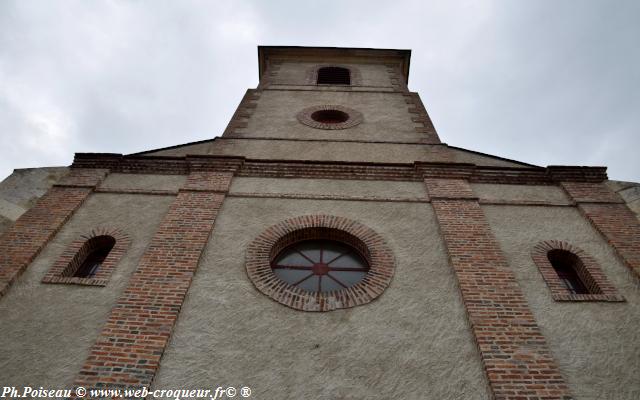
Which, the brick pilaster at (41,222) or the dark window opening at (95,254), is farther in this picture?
the dark window opening at (95,254)

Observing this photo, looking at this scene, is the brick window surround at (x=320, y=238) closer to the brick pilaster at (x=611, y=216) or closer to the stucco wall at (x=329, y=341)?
the stucco wall at (x=329, y=341)

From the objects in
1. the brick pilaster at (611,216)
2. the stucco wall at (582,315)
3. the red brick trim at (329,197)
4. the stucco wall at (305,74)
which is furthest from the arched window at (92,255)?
the stucco wall at (305,74)

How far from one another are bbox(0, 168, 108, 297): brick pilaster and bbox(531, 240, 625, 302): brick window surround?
6762 millimetres

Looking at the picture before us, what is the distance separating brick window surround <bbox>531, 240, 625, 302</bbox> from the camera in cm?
479

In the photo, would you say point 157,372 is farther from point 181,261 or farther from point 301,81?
point 301,81

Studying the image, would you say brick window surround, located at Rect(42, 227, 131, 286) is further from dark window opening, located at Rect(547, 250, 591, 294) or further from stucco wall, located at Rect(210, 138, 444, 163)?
dark window opening, located at Rect(547, 250, 591, 294)

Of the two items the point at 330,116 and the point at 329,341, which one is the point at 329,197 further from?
the point at 330,116

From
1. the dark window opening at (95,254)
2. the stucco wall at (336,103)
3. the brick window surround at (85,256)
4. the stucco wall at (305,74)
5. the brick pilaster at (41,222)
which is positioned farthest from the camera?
the stucco wall at (305,74)

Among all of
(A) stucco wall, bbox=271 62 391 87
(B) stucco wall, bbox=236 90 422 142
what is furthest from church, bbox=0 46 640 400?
(A) stucco wall, bbox=271 62 391 87

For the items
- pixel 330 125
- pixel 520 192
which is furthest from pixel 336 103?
pixel 520 192

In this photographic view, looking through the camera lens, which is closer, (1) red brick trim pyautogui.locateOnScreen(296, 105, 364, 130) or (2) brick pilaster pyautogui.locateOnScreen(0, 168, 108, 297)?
(2) brick pilaster pyautogui.locateOnScreen(0, 168, 108, 297)

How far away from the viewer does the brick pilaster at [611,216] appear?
5371mm

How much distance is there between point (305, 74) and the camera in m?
12.6

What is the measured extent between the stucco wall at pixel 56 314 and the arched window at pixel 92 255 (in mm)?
224
